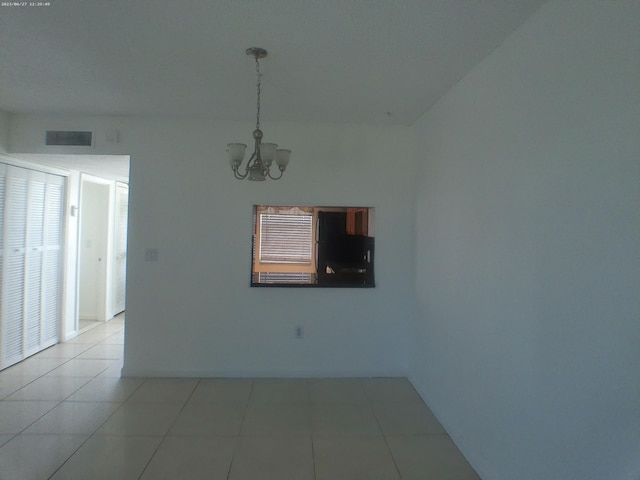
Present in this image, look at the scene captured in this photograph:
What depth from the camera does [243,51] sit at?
2062 millimetres

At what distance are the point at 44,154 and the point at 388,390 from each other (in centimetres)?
395

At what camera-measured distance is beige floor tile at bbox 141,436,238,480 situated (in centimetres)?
197

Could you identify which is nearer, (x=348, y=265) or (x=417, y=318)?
(x=417, y=318)

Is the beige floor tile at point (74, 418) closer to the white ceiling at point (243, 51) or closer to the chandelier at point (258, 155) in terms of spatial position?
the chandelier at point (258, 155)

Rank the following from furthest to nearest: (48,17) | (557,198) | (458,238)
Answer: (458,238) < (48,17) < (557,198)

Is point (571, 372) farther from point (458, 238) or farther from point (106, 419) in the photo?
point (106, 419)

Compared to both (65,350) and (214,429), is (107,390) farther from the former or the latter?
(65,350)

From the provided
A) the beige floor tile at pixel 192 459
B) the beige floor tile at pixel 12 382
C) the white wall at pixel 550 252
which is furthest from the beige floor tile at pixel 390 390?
the beige floor tile at pixel 12 382

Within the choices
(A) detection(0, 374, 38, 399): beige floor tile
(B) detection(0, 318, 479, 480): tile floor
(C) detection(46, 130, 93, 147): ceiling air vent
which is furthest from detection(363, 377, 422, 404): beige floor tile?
(C) detection(46, 130, 93, 147): ceiling air vent

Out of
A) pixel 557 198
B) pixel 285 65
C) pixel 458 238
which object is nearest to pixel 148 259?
pixel 285 65

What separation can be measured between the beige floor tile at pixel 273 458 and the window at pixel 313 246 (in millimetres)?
1375

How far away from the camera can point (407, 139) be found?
340 centimetres

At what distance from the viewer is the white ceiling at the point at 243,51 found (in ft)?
5.55

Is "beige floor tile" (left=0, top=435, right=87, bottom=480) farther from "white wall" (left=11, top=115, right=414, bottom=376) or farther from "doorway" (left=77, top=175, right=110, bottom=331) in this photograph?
"doorway" (left=77, top=175, right=110, bottom=331)
